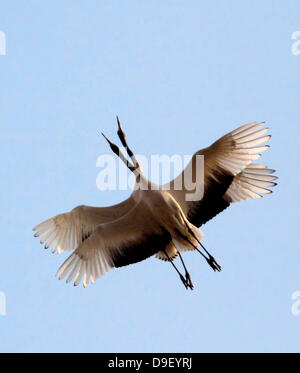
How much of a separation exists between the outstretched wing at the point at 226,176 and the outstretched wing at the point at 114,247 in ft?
3.03

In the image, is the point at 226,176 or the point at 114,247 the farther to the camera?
the point at 114,247

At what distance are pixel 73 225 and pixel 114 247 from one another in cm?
138

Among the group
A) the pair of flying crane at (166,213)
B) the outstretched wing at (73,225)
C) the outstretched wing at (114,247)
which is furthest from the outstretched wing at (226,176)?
the outstretched wing at (73,225)

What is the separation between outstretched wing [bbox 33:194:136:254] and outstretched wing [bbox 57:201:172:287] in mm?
667

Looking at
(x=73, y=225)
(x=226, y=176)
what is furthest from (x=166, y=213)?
(x=73, y=225)

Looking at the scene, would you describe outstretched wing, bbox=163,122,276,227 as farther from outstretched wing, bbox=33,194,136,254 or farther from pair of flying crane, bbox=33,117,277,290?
outstretched wing, bbox=33,194,136,254

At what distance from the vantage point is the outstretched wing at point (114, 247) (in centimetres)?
2427

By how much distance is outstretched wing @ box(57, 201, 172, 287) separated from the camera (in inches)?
955

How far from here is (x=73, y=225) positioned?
2539 centimetres

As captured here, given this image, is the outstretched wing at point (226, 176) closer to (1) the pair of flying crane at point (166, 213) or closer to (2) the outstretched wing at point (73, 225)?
(1) the pair of flying crane at point (166, 213)

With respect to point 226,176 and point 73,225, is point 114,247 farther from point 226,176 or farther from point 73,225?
point 226,176

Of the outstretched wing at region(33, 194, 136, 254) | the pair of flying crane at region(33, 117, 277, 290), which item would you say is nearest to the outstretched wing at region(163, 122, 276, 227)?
the pair of flying crane at region(33, 117, 277, 290)
